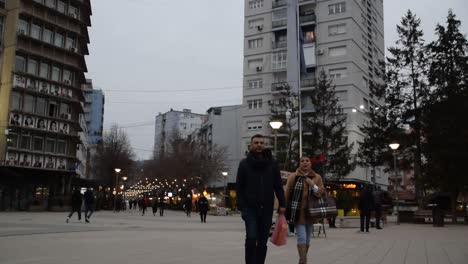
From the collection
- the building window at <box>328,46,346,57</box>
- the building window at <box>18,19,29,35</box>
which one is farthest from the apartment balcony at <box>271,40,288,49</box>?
the building window at <box>18,19,29,35</box>

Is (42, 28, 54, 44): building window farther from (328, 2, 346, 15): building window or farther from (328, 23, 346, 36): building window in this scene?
(328, 2, 346, 15): building window

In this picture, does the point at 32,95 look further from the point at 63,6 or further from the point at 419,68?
the point at 419,68

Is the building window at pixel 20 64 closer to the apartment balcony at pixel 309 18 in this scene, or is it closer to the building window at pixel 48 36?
the building window at pixel 48 36

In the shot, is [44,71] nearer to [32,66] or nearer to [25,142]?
[32,66]

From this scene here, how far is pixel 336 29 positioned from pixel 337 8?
298 centimetres

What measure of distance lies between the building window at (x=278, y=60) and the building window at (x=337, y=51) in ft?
21.2

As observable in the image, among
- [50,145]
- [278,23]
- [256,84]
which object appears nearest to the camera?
[50,145]

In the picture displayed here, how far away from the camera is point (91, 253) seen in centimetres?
1049

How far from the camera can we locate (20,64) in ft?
160

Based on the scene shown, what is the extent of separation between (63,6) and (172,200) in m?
37.3

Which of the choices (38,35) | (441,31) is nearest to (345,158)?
(441,31)

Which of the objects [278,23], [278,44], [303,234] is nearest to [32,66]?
[278,44]

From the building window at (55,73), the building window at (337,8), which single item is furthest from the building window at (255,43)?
the building window at (55,73)

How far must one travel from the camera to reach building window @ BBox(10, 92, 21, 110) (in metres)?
47.6
